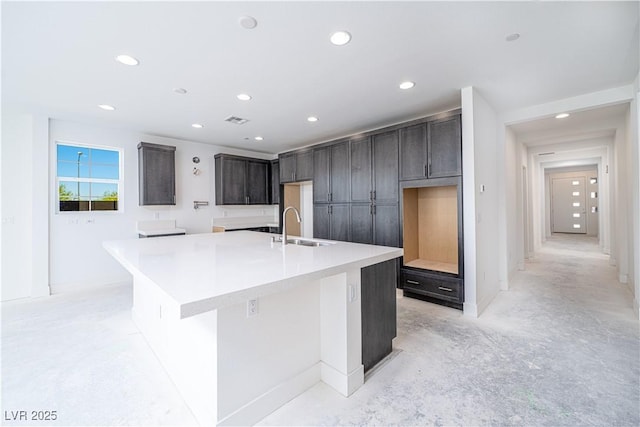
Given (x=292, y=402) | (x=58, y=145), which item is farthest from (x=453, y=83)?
(x=58, y=145)

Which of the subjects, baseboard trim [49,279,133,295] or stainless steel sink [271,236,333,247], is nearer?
stainless steel sink [271,236,333,247]

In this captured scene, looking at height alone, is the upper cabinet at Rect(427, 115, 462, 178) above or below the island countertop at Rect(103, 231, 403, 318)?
above

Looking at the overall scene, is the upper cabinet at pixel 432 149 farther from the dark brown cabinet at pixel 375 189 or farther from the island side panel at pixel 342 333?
the island side panel at pixel 342 333

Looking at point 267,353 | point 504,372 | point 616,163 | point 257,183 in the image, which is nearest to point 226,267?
point 267,353

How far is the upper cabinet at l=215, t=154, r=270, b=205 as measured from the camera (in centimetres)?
572

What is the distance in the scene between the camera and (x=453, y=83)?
2.99 meters

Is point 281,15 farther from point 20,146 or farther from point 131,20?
point 20,146

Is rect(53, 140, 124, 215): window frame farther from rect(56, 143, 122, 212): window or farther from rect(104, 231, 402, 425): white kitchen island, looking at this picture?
rect(104, 231, 402, 425): white kitchen island

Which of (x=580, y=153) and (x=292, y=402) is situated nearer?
(x=292, y=402)

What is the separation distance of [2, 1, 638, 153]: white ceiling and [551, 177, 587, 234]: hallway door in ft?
31.9

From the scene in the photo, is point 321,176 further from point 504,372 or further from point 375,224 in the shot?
point 504,372

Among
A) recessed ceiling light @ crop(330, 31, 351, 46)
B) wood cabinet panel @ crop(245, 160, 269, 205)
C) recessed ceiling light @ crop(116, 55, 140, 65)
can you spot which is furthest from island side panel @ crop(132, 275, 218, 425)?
wood cabinet panel @ crop(245, 160, 269, 205)

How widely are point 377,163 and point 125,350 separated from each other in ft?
12.0

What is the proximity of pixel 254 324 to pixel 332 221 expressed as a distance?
321 centimetres
